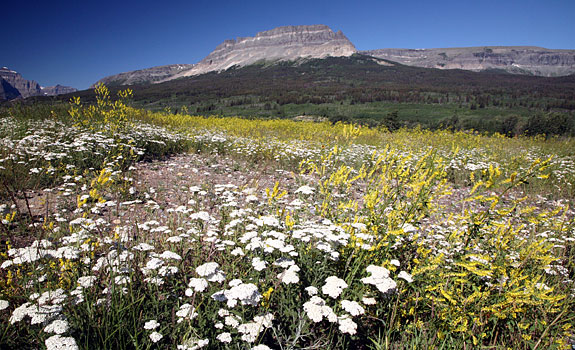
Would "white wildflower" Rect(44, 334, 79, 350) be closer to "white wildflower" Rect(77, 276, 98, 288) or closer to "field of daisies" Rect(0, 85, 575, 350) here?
"field of daisies" Rect(0, 85, 575, 350)

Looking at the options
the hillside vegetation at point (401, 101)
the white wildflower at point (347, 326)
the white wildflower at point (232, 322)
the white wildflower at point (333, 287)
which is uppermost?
the hillside vegetation at point (401, 101)

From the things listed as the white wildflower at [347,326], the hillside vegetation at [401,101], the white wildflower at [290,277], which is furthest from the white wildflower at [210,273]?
the hillside vegetation at [401,101]

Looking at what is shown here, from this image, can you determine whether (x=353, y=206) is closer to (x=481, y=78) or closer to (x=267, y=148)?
(x=267, y=148)

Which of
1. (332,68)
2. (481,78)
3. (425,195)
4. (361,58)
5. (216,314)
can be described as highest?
(361,58)

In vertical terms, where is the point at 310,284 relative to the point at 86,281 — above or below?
below

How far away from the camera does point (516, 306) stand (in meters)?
1.86

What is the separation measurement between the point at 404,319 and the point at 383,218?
864 millimetres

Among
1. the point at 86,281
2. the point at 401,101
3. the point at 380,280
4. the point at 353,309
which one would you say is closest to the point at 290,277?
the point at 353,309

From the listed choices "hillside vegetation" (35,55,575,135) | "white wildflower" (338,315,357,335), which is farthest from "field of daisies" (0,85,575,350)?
"hillside vegetation" (35,55,575,135)

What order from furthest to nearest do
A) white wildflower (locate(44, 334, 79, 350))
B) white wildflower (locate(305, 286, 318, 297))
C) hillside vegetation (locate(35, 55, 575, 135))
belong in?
hillside vegetation (locate(35, 55, 575, 135))
white wildflower (locate(305, 286, 318, 297))
white wildflower (locate(44, 334, 79, 350))

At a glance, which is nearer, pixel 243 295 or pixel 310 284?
pixel 243 295

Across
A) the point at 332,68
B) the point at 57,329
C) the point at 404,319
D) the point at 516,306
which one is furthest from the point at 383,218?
the point at 332,68

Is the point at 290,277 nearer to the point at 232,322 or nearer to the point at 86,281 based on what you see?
the point at 232,322

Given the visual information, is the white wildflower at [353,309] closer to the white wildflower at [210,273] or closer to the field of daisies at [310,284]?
the field of daisies at [310,284]
